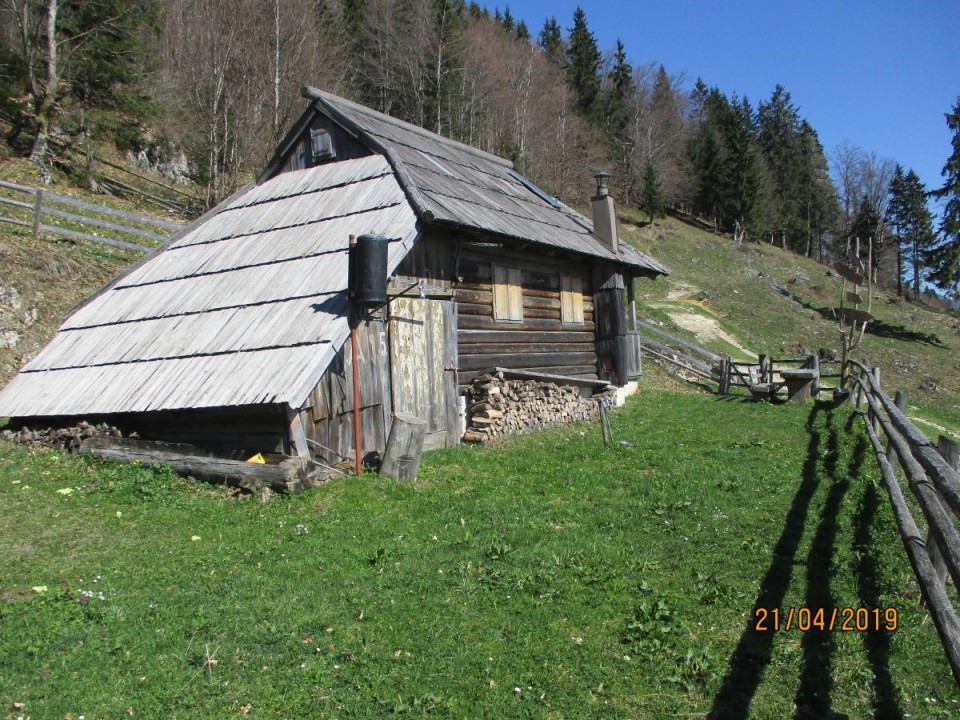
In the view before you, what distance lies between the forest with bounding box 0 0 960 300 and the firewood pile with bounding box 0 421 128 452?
1635cm

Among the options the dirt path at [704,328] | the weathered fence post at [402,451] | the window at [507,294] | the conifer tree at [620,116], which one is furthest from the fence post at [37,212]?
the conifer tree at [620,116]

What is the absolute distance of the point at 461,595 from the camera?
5.51 metres

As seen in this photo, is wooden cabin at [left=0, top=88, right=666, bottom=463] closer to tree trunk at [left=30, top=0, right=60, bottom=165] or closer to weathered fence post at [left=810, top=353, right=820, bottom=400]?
weathered fence post at [left=810, top=353, right=820, bottom=400]

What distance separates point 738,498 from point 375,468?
15.0 ft

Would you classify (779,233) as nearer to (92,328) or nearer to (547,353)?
(547,353)

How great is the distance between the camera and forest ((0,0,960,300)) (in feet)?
85.6

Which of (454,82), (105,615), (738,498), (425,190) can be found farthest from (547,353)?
(454,82)

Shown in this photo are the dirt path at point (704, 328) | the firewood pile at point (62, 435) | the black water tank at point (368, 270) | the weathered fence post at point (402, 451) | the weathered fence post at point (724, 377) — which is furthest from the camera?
the dirt path at point (704, 328)

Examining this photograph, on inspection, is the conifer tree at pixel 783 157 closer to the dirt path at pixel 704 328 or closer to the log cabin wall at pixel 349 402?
the dirt path at pixel 704 328

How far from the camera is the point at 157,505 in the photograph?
788 centimetres

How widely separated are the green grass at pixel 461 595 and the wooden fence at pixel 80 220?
381 inches

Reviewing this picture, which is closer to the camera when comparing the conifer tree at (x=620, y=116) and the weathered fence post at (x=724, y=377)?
the weathered fence post at (x=724, y=377)

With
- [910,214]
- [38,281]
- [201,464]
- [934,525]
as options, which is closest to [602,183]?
[201,464]

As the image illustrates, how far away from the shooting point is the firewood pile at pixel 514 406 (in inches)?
468
